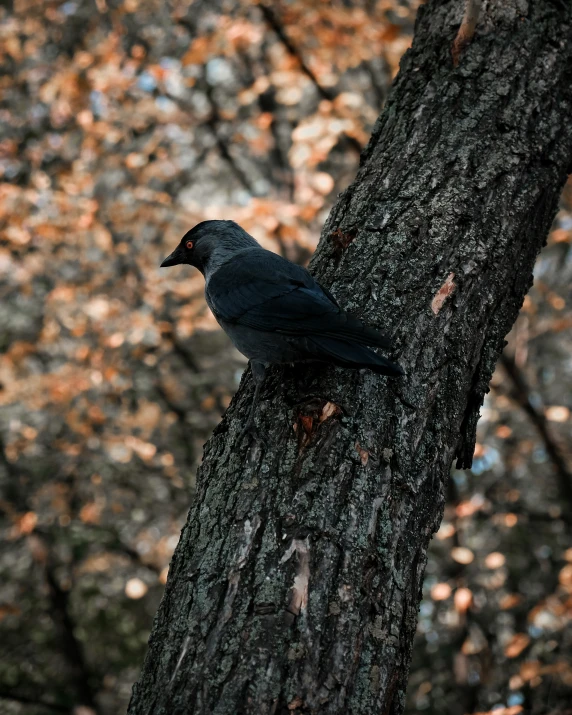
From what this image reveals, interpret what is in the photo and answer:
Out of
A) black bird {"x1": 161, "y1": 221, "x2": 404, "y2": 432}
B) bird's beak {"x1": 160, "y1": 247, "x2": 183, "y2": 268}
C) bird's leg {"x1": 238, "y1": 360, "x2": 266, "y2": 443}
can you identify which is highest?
bird's beak {"x1": 160, "y1": 247, "x2": 183, "y2": 268}

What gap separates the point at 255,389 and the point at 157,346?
5.81 meters

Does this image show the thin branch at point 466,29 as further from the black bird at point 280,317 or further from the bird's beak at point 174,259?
the bird's beak at point 174,259

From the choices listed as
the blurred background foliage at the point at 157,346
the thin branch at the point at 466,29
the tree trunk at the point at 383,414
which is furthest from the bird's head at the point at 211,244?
the blurred background foliage at the point at 157,346

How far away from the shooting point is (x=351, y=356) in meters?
2.18

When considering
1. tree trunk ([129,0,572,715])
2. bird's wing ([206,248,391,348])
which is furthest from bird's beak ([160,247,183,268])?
tree trunk ([129,0,572,715])

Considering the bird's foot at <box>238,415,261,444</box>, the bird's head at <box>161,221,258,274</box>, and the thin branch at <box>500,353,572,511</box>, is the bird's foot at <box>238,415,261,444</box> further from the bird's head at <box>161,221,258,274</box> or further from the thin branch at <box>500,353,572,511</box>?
the thin branch at <box>500,353,572,511</box>

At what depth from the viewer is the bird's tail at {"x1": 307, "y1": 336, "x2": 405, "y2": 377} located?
2105mm

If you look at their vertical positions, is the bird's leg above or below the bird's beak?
below

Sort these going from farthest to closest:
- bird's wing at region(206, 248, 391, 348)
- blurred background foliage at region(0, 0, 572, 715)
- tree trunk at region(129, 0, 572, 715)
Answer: blurred background foliage at region(0, 0, 572, 715), bird's wing at region(206, 248, 391, 348), tree trunk at region(129, 0, 572, 715)

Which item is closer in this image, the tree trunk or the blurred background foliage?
the tree trunk

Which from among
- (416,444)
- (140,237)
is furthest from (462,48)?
(140,237)

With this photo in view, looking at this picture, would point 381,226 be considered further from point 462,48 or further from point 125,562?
point 125,562

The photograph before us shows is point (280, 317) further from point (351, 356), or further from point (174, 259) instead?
point (174, 259)

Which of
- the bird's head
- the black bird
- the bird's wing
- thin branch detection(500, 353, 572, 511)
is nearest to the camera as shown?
the black bird
